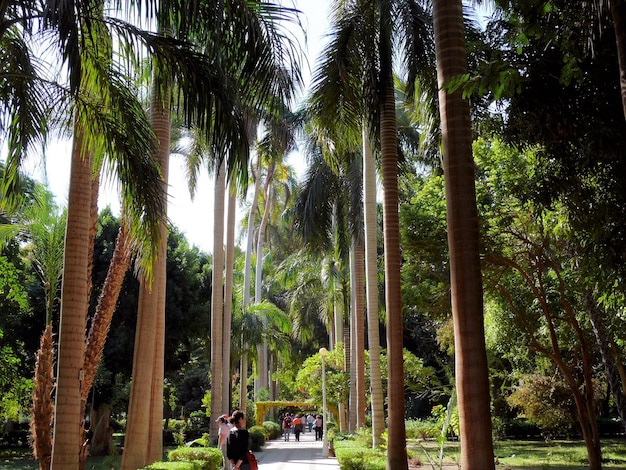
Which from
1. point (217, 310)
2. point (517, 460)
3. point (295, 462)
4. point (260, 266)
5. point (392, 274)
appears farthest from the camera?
point (260, 266)

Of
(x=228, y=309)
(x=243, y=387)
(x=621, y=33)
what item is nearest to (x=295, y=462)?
(x=228, y=309)

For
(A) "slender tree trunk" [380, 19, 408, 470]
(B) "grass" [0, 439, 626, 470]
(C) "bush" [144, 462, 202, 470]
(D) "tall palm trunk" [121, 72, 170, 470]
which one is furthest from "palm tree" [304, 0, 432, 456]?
(B) "grass" [0, 439, 626, 470]

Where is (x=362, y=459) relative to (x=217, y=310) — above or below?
below

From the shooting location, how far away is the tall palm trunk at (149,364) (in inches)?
437

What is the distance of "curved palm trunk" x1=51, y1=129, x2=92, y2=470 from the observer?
27.4 ft

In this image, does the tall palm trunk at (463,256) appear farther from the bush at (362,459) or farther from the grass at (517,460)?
the grass at (517,460)

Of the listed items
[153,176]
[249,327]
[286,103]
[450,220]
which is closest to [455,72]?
[450,220]

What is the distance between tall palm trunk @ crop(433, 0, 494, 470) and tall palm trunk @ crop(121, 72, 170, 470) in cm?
441

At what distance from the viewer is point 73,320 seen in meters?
8.79

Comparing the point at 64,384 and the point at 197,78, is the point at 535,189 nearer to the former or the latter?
the point at 197,78

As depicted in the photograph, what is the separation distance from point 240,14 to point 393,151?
5.59 metres

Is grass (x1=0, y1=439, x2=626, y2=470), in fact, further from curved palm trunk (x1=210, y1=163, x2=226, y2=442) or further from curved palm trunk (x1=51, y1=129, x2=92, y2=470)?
curved palm trunk (x1=51, y1=129, x2=92, y2=470)

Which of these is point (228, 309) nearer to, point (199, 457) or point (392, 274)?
point (199, 457)

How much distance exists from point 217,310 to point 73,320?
13805 millimetres
